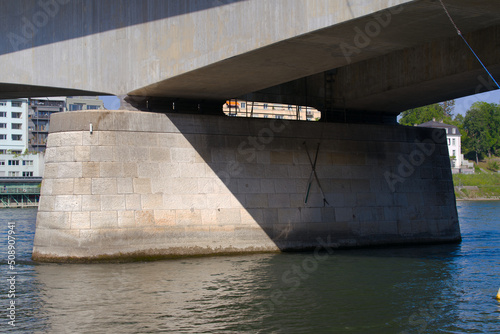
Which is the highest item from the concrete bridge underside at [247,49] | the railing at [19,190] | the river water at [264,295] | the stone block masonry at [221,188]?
the railing at [19,190]

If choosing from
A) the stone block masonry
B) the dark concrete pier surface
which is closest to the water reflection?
the stone block masonry

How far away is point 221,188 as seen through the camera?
25625 mm

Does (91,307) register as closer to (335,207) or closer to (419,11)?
(419,11)

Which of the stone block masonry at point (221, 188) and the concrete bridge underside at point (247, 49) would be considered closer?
the concrete bridge underside at point (247, 49)

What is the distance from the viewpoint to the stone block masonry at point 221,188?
77.0 ft

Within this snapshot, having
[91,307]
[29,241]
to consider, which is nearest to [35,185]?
[29,241]

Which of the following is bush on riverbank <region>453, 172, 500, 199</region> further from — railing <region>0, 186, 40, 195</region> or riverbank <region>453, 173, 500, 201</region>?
railing <region>0, 186, 40, 195</region>

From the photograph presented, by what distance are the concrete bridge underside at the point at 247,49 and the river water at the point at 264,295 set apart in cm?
686

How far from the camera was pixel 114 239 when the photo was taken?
23297mm

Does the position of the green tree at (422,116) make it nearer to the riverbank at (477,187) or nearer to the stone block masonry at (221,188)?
the riverbank at (477,187)

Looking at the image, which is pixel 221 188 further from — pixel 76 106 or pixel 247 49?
pixel 76 106

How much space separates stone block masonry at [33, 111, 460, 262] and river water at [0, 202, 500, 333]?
1.14m

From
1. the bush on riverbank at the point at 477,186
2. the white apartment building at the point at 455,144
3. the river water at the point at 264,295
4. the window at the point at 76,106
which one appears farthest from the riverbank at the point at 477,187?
the river water at the point at 264,295

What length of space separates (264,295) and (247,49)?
7299mm
